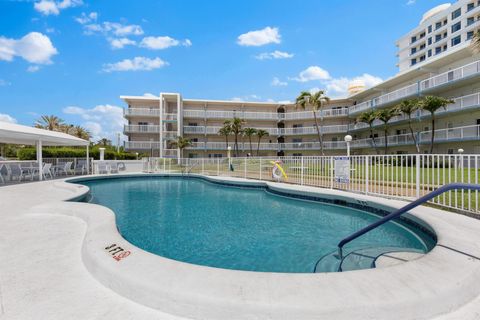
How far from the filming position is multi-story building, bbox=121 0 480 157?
25.5 metres

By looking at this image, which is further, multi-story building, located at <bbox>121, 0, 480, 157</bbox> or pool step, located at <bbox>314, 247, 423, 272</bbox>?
multi-story building, located at <bbox>121, 0, 480, 157</bbox>

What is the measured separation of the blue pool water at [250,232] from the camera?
409cm

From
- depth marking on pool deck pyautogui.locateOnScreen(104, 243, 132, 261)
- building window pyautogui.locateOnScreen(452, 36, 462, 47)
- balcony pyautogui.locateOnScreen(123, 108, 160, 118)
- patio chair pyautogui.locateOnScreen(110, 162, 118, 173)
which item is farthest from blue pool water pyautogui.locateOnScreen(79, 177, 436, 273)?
building window pyautogui.locateOnScreen(452, 36, 462, 47)

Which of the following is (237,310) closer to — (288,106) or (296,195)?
(296,195)

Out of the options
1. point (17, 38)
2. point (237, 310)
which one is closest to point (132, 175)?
point (17, 38)

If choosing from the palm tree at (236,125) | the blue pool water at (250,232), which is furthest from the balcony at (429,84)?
the blue pool water at (250,232)

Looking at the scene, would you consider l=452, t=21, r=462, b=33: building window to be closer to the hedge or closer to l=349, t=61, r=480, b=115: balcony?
l=349, t=61, r=480, b=115: balcony

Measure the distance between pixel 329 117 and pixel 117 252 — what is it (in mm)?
38357

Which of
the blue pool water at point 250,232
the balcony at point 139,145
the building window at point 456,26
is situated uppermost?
the building window at point 456,26

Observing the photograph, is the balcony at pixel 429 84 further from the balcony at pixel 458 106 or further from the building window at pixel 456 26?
the building window at pixel 456 26

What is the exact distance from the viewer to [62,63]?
57.3ft

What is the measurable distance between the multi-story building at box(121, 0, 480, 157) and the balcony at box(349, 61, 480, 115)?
10 cm

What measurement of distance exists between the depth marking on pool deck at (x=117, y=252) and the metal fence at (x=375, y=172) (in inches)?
240

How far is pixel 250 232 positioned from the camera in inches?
216
